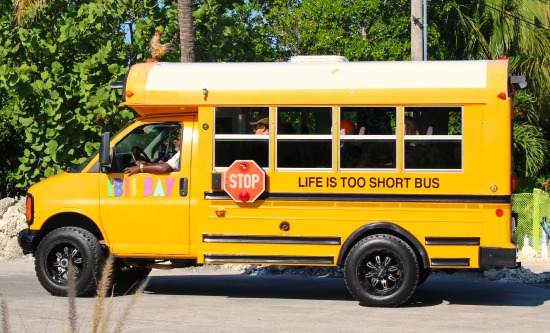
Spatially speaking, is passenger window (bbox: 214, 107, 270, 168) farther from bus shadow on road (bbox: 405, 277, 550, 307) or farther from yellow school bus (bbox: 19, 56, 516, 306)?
bus shadow on road (bbox: 405, 277, 550, 307)

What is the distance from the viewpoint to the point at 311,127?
1183 cm

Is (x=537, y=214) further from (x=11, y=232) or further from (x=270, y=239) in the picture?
(x=11, y=232)

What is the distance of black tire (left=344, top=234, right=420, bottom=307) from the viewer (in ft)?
38.1

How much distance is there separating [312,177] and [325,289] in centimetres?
241

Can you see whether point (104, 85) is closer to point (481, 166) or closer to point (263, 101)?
point (263, 101)

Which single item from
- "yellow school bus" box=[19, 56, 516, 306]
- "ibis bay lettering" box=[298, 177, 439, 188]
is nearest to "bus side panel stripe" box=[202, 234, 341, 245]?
"yellow school bus" box=[19, 56, 516, 306]

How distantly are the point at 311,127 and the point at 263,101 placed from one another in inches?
24.6

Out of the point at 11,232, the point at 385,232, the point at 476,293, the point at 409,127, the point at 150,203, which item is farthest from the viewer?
the point at 11,232

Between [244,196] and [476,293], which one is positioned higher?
[244,196]

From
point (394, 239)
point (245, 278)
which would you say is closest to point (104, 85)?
point (245, 278)

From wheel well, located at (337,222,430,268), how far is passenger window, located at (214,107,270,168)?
1.28m

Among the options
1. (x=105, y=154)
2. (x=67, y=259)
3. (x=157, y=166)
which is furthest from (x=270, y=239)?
(x=67, y=259)

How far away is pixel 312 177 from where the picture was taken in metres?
11.8

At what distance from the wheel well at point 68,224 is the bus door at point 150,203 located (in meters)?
0.33
